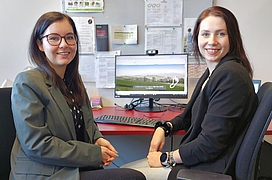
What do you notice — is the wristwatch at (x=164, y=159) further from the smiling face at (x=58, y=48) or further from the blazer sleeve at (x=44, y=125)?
the smiling face at (x=58, y=48)

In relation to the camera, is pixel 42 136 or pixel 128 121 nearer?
pixel 42 136

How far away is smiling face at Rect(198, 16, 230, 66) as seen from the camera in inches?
45.3

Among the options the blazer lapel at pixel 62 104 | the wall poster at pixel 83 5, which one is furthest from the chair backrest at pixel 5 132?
the wall poster at pixel 83 5

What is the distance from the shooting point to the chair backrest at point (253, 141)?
915 millimetres

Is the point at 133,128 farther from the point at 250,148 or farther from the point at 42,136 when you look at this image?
the point at 250,148

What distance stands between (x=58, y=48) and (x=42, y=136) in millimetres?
436

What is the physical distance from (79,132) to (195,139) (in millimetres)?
610

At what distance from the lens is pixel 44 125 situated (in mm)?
1064

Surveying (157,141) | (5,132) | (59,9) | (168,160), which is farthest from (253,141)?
(59,9)

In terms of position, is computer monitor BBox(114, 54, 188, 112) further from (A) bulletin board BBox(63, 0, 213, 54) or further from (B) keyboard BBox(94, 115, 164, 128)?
(B) keyboard BBox(94, 115, 164, 128)

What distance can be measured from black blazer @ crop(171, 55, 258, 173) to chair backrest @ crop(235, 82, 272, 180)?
0.05 metres

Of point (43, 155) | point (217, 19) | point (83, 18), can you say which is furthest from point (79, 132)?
point (83, 18)

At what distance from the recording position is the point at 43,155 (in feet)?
3.37

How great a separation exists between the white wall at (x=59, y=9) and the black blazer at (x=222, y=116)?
1.15 metres
